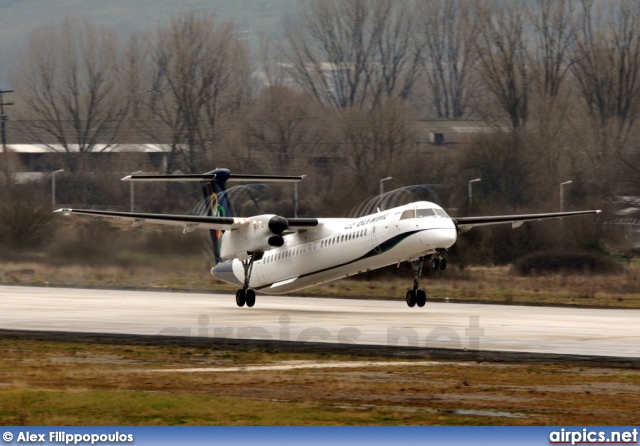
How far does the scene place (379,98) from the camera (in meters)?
114

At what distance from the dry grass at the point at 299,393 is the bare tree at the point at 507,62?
213 ft

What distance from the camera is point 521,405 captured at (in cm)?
1603

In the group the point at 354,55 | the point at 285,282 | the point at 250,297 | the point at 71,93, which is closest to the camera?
the point at 285,282

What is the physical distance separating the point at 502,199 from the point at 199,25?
41602mm

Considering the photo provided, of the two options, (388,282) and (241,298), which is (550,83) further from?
(241,298)

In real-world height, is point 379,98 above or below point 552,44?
below

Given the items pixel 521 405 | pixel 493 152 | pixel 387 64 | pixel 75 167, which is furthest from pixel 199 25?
pixel 521 405

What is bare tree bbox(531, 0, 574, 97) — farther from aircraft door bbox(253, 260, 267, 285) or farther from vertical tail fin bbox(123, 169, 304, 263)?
aircraft door bbox(253, 260, 267, 285)

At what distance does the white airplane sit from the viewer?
104ft

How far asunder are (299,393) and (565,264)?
111 ft

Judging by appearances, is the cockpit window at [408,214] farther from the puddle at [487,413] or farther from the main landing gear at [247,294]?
the puddle at [487,413]

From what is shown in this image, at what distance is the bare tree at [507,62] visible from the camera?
8856 cm

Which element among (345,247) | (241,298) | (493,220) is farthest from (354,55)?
(345,247)

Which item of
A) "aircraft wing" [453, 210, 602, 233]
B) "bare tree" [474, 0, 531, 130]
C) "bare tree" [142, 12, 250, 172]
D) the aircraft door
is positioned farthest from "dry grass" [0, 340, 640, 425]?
"bare tree" [142, 12, 250, 172]
